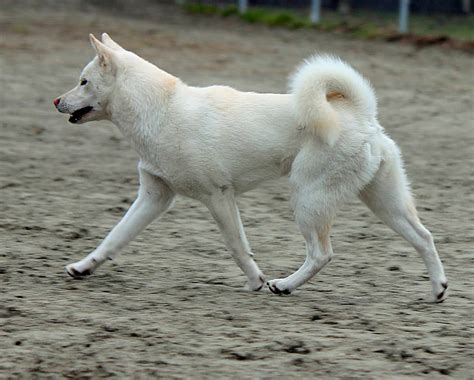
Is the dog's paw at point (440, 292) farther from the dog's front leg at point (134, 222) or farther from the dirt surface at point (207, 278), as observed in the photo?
the dog's front leg at point (134, 222)

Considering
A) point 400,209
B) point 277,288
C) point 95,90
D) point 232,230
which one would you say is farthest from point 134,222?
point 400,209

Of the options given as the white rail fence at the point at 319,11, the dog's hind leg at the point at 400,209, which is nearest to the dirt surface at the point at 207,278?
the dog's hind leg at the point at 400,209

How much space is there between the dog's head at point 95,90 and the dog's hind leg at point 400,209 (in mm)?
1373

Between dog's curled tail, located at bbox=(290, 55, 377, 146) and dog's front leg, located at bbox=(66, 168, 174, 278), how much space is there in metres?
0.86

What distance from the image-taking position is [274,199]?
Result: 8.02 m

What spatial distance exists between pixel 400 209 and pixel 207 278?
1090 millimetres

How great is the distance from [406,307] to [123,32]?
13.3 meters

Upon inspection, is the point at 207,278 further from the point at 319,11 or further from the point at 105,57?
the point at 319,11

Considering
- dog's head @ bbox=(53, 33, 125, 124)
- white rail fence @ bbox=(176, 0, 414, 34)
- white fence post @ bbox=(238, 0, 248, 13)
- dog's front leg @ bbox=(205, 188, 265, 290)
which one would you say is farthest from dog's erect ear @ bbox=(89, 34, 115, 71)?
white fence post @ bbox=(238, 0, 248, 13)

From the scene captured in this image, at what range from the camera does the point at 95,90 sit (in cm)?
573

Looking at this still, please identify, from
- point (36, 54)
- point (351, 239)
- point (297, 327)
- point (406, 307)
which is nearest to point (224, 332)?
point (297, 327)

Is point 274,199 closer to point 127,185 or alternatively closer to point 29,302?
point 127,185

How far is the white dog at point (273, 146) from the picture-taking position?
5367mm

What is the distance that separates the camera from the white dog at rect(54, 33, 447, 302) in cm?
537
